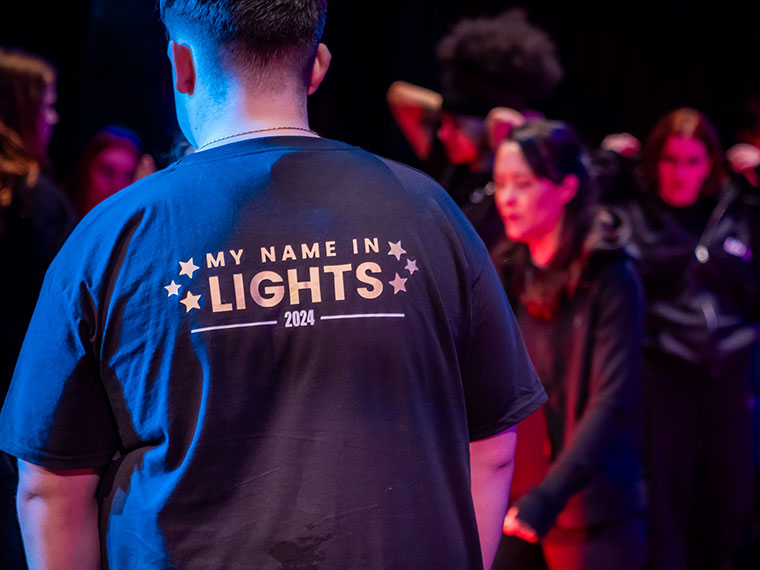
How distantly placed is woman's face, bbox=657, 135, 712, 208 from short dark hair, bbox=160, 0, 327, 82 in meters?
2.94

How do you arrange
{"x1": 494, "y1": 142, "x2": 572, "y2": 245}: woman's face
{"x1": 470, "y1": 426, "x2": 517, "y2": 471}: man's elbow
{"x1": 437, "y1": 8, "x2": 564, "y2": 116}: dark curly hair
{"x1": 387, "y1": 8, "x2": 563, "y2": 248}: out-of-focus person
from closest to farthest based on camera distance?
1. {"x1": 470, "y1": 426, "x2": 517, "y2": 471}: man's elbow
2. {"x1": 494, "y1": 142, "x2": 572, "y2": 245}: woman's face
3. {"x1": 387, "y1": 8, "x2": 563, "y2": 248}: out-of-focus person
4. {"x1": 437, "y1": 8, "x2": 564, "y2": 116}: dark curly hair

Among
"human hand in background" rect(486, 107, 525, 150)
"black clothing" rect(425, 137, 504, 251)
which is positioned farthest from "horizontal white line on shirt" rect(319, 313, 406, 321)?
"human hand in background" rect(486, 107, 525, 150)

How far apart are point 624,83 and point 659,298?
2.05 metres

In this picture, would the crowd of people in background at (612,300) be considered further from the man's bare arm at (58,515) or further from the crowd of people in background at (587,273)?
the man's bare arm at (58,515)

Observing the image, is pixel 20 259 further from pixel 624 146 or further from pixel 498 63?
pixel 498 63

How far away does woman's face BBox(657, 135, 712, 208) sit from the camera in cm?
386

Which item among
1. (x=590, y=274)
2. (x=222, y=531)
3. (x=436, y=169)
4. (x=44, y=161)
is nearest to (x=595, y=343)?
(x=590, y=274)

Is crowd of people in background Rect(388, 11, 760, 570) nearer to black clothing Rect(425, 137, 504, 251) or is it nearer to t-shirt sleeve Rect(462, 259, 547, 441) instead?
black clothing Rect(425, 137, 504, 251)

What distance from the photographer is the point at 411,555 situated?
1.24 meters

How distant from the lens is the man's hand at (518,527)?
7.09 ft

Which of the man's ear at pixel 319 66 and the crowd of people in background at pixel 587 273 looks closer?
the man's ear at pixel 319 66

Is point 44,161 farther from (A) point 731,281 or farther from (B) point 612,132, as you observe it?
(B) point 612,132

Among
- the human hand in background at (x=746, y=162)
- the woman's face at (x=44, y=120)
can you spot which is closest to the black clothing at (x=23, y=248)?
the woman's face at (x=44, y=120)

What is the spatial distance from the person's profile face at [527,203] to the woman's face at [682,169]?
1.48m
